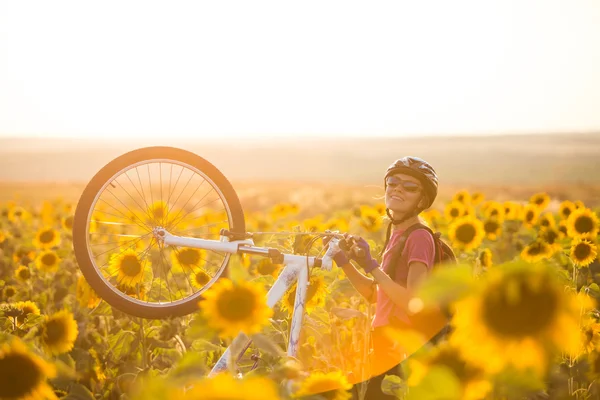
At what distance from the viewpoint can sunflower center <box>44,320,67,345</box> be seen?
3.02 meters

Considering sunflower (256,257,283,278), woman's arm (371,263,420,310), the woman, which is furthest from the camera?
sunflower (256,257,283,278)

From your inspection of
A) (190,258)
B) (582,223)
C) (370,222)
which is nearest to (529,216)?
(582,223)

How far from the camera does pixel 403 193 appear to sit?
3959 millimetres

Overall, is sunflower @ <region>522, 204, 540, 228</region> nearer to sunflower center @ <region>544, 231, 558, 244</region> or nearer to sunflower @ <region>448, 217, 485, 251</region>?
sunflower center @ <region>544, 231, 558, 244</region>

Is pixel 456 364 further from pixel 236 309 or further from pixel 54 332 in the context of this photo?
pixel 54 332

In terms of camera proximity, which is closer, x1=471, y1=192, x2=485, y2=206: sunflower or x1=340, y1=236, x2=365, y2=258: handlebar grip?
→ x1=340, y1=236, x2=365, y2=258: handlebar grip

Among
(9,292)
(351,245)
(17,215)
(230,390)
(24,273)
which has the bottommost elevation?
(9,292)

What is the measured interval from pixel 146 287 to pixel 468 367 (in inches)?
136

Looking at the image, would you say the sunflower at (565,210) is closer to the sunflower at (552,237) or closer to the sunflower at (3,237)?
the sunflower at (552,237)

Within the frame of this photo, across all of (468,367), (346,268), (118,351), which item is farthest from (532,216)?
(468,367)

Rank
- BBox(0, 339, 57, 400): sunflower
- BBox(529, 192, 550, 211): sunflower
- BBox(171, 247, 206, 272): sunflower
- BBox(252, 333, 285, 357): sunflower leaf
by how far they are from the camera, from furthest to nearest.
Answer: BBox(529, 192, 550, 211): sunflower < BBox(171, 247, 206, 272): sunflower < BBox(252, 333, 285, 357): sunflower leaf < BBox(0, 339, 57, 400): sunflower

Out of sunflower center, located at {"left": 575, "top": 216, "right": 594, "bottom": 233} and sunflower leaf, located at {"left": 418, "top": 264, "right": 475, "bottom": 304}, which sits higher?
sunflower leaf, located at {"left": 418, "top": 264, "right": 475, "bottom": 304}

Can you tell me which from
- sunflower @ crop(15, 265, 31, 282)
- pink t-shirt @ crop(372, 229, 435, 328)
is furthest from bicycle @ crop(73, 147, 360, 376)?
sunflower @ crop(15, 265, 31, 282)

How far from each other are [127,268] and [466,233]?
172 inches
